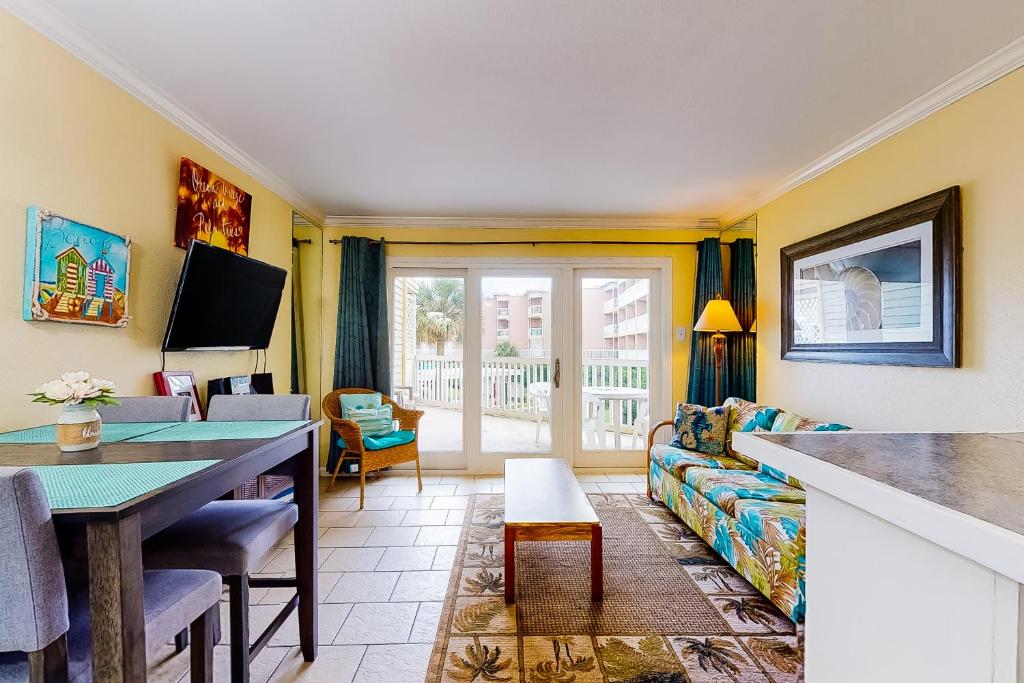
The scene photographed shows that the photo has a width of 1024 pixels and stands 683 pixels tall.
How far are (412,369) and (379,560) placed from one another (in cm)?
215

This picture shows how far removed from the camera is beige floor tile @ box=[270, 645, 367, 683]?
5.72 feet

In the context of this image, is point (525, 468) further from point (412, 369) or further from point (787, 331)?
point (787, 331)

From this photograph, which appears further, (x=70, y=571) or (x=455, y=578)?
(x=455, y=578)

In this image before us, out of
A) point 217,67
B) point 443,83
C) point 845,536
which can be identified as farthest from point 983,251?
point 217,67

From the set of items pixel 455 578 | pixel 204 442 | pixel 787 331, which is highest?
pixel 787 331

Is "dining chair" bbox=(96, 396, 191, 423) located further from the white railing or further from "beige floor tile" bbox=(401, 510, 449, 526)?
the white railing

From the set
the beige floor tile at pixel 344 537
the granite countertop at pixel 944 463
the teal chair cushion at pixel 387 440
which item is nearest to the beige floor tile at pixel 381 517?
the beige floor tile at pixel 344 537

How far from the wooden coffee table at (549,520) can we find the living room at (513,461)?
21 mm

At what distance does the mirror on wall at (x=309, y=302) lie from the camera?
432 cm

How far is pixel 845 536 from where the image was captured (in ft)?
2.37

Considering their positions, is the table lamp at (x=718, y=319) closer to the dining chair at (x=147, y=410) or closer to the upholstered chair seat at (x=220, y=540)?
the upholstered chair seat at (x=220, y=540)

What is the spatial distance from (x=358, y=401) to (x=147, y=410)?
2.14m

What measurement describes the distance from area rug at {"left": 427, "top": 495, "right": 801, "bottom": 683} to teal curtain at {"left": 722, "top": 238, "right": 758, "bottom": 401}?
1.87 metres

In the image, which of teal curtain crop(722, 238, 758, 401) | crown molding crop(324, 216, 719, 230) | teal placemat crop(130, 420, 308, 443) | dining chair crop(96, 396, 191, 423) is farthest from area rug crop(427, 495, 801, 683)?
crown molding crop(324, 216, 719, 230)
